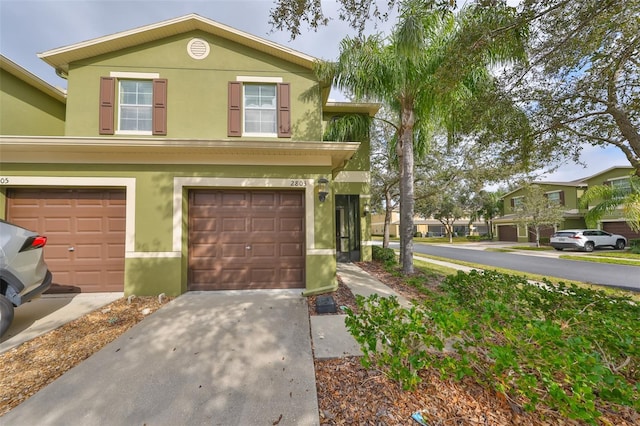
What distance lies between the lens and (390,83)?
713cm

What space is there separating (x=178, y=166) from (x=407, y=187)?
21.4 ft

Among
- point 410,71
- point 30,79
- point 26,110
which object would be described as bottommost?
point 26,110

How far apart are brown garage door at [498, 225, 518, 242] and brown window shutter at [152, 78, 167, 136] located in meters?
34.4

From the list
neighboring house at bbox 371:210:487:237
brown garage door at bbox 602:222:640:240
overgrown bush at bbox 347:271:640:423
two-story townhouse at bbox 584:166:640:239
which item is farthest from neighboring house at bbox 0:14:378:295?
neighboring house at bbox 371:210:487:237

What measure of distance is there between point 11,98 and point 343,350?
11.0 meters

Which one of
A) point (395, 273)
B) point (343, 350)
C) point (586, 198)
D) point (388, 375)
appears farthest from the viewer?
point (586, 198)

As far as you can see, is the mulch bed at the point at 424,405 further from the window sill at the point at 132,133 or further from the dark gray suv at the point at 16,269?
the window sill at the point at 132,133

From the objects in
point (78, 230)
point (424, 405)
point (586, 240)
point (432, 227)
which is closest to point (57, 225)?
point (78, 230)

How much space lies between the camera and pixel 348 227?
1174 centimetres

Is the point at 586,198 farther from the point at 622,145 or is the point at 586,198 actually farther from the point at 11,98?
the point at 11,98

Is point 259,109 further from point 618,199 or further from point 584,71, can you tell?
point 618,199

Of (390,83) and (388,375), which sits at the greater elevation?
(390,83)

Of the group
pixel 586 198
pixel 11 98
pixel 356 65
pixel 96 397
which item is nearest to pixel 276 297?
pixel 96 397

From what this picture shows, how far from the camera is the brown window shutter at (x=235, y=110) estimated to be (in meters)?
6.92
